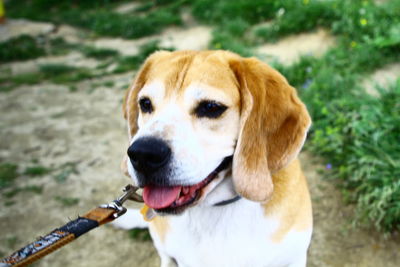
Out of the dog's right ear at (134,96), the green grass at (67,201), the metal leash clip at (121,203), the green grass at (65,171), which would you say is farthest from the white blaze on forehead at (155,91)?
the green grass at (65,171)

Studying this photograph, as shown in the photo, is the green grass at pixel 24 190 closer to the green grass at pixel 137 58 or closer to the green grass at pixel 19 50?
the green grass at pixel 137 58

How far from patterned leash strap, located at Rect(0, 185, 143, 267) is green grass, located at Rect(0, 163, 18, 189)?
2.47 metres

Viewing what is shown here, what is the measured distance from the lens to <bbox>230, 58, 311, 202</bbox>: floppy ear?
1.83 m

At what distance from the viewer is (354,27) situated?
542cm

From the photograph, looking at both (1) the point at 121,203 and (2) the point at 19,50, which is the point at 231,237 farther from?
(2) the point at 19,50

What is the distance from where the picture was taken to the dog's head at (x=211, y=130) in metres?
1.70

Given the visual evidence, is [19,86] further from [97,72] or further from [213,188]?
[213,188]

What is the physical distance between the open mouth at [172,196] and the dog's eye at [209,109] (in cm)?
30

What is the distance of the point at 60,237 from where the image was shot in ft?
5.34

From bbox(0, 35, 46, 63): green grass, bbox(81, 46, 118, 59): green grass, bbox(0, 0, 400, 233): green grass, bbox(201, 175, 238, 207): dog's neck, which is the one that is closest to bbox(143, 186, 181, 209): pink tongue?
bbox(201, 175, 238, 207): dog's neck

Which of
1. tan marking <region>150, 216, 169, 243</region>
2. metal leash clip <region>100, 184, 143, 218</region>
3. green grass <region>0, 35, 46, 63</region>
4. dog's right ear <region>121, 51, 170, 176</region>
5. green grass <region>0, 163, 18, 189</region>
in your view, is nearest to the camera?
metal leash clip <region>100, 184, 143, 218</region>

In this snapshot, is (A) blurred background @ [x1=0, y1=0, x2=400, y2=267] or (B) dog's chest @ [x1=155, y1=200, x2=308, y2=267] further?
(A) blurred background @ [x1=0, y1=0, x2=400, y2=267]

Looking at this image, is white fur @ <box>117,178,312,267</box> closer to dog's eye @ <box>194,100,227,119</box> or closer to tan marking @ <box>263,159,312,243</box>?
tan marking @ <box>263,159,312,243</box>

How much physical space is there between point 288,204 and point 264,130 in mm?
444
